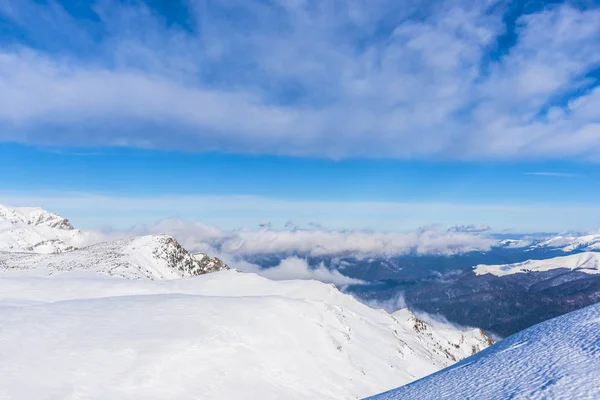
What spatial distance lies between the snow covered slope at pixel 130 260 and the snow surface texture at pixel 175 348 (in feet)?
216

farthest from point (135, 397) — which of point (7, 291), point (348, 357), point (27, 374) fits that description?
point (7, 291)

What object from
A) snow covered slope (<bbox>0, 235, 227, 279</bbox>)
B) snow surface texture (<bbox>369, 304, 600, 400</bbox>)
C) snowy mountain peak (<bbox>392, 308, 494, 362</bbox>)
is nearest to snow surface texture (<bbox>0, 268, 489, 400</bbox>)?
snow surface texture (<bbox>369, 304, 600, 400</bbox>)

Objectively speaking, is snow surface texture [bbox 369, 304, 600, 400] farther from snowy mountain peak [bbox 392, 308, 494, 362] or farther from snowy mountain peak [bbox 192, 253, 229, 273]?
snowy mountain peak [bbox 192, 253, 229, 273]

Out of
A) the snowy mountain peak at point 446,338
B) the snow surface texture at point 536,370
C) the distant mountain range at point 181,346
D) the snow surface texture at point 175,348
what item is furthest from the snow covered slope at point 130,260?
the snow surface texture at point 536,370

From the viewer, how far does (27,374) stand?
925 inches

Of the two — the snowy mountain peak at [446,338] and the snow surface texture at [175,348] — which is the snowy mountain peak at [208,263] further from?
the snow surface texture at [175,348]

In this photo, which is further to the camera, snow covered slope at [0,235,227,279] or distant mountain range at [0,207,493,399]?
snow covered slope at [0,235,227,279]

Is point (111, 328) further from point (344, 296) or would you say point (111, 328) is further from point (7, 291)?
point (344, 296)

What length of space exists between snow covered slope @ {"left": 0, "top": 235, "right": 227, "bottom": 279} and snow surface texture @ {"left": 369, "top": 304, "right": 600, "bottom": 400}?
107 metres

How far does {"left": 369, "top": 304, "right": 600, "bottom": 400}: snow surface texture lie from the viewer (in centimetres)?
704

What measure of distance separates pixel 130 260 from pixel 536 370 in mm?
145348

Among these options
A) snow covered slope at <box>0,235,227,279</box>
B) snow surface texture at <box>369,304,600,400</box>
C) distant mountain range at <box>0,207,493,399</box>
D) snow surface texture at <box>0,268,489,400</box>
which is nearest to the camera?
snow surface texture at <box>369,304,600,400</box>

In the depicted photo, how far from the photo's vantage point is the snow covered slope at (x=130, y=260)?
380ft

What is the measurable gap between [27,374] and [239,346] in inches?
694
